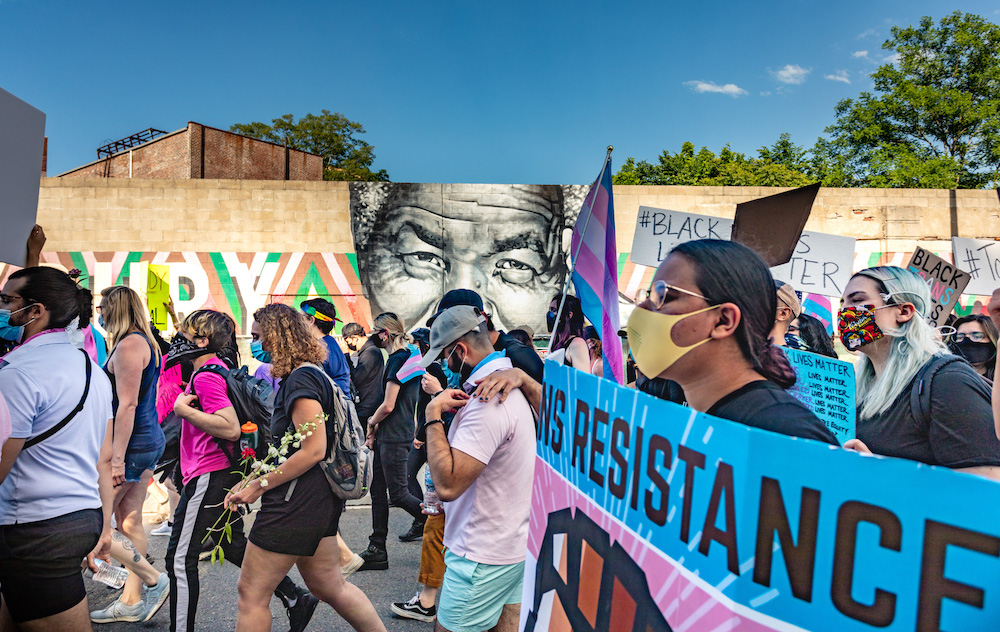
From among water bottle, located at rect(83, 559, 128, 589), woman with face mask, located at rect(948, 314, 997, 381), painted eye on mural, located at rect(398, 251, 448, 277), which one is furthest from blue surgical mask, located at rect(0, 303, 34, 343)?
painted eye on mural, located at rect(398, 251, 448, 277)

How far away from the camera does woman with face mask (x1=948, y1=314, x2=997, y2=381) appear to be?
451cm

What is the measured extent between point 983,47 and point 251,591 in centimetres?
4213

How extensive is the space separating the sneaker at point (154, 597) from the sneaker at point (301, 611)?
0.99 meters

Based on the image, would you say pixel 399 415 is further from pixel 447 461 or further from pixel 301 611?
pixel 447 461

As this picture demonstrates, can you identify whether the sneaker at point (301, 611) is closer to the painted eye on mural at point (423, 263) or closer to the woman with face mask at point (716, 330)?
the woman with face mask at point (716, 330)

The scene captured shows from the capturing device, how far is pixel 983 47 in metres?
33.1

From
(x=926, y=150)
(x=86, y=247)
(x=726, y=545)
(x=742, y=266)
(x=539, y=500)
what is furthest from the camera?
(x=926, y=150)

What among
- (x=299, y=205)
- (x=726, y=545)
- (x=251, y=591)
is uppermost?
(x=299, y=205)

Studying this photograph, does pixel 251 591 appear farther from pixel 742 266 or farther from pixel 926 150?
pixel 926 150

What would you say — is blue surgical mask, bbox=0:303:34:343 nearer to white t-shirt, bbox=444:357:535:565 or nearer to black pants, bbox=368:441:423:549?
white t-shirt, bbox=444:357:535:565

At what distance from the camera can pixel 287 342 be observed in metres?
3.24

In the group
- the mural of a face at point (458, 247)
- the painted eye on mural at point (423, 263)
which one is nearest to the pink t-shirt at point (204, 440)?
the mural of a face at point (458, 247)

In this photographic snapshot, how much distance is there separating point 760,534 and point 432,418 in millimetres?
1713

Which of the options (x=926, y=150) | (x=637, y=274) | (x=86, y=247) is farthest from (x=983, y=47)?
(x=86, y=247)
